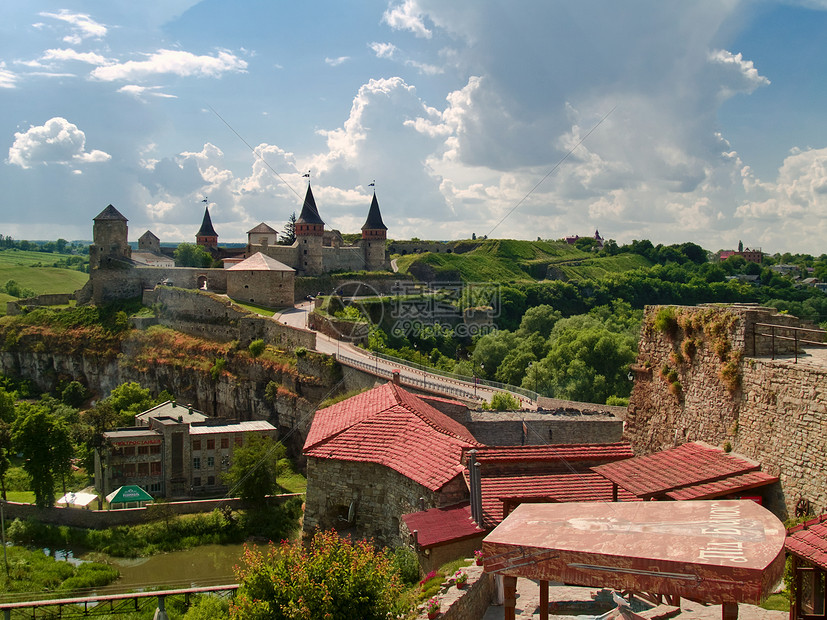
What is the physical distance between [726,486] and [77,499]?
30260mm

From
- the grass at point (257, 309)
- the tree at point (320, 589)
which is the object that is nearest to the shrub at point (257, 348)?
the grass at point (257, 309)

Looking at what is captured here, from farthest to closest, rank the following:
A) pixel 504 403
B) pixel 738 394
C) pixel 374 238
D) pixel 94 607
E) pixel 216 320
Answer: pixel 374 238 → pixel 216 320 → pixel 504 403 → pixel 94 607 → pixel 738 394

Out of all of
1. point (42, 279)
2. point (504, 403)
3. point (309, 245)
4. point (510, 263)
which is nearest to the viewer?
point (504, 403)

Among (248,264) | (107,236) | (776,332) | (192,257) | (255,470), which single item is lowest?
(255,470)

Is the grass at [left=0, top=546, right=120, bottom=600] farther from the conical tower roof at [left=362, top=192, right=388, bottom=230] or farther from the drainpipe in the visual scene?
the conical tower roof at [left=362, top=192, right=388, bottom=230]

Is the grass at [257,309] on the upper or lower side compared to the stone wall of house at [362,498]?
upper

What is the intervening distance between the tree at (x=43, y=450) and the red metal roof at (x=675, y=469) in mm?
28531

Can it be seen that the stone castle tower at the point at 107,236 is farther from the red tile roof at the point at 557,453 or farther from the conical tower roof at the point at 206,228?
the red tile roof at the point at 557,453

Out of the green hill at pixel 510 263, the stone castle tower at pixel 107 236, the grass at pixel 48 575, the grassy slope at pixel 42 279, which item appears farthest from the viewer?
the grassy slope at pixel 42 279

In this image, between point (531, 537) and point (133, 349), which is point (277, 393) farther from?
point (531, 537)

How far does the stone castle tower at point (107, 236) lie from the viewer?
2307 inches

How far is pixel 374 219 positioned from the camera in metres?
74.2

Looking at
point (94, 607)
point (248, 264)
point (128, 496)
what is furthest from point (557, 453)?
point (248, 264)

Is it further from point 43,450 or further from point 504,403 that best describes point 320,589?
point 43,450
